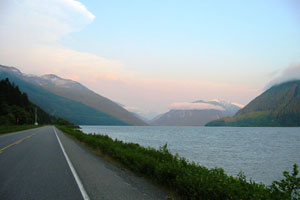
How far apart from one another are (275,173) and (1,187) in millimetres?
20102

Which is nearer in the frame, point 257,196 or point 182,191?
point 257,196

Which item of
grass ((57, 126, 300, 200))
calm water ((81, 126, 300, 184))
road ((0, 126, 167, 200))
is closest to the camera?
grass ((57, 126, 300, 200))

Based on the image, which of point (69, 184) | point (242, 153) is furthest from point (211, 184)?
point (242, 153)

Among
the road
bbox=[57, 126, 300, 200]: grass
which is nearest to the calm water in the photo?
bbox=[57, 126, 300, 200]: grass

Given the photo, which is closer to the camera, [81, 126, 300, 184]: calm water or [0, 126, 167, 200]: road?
[0, 126, 167, 200]: road

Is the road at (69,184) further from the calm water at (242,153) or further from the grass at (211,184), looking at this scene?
the calm water at (242,153)

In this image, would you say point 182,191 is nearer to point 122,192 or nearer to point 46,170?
point 122,192

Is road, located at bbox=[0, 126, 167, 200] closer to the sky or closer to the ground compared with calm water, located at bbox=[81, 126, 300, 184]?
closer to the sky

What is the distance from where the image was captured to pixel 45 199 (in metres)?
6.84

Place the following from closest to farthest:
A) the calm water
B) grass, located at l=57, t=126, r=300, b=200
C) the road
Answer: grass, located at l=57, t=126, r=300, b=200 → the road → the calm water

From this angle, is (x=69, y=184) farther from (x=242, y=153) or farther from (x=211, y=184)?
(x=242, y=153)

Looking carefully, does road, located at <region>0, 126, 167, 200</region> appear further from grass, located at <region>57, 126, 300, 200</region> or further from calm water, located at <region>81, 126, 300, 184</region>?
calm water, located at <region>81, 126, 300, 184</region>

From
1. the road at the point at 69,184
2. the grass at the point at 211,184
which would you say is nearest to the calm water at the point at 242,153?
the grass at the point at 211,184

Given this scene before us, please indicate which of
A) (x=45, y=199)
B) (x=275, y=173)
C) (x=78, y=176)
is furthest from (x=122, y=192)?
(x=275, y=173)
